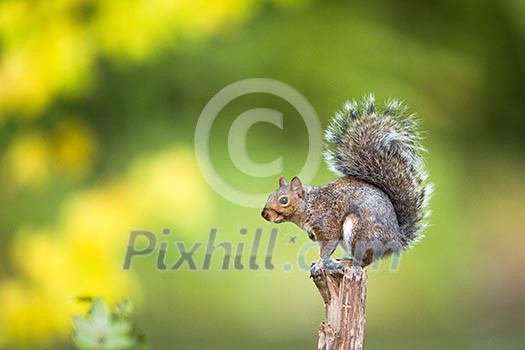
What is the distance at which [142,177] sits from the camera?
3.67 metres

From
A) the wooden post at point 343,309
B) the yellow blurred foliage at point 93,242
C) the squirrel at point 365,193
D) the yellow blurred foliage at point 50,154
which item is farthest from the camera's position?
the yellow blurred foliage at point 50,154

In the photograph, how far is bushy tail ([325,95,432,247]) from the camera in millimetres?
1705

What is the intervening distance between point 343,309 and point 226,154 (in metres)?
2.51

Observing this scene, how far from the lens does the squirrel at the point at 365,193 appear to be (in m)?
1.58

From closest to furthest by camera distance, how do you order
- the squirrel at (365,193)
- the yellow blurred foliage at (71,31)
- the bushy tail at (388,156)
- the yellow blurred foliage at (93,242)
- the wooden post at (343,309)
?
the wooden post at (343,309), the squirrel at (365,193), the bushy tail at (388,156), the yellow blurred foliage at (71,31), the yellow blurred foliage at (93,242)

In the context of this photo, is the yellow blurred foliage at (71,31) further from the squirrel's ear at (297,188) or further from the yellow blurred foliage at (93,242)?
the squirrel's ear at (297,188)

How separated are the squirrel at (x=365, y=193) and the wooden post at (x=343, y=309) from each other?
0.09ft

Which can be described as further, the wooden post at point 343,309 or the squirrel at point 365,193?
the squirrel at point 365,193

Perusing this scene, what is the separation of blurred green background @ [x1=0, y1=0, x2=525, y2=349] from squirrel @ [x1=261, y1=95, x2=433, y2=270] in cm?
170

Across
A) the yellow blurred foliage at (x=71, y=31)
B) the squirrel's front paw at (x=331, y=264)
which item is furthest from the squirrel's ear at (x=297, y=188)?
the yellow blurred foliage at (x=71, y=31)

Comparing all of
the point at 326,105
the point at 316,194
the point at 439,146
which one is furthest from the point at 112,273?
the point at 316,194

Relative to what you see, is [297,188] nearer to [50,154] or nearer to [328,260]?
[328,260]

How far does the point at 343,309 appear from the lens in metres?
1.49

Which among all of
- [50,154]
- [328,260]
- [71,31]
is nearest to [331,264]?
[328,260]
